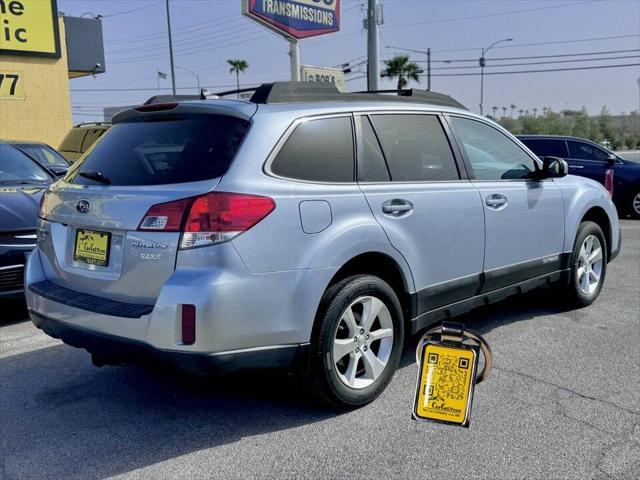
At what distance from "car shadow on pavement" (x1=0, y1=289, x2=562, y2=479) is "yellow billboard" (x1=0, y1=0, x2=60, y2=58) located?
16087 mm

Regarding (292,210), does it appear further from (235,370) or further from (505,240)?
(505,240)

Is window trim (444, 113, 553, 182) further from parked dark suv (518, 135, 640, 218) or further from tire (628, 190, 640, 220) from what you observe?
tire (628, 190, 640, 220)

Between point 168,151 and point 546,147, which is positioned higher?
point 168,151

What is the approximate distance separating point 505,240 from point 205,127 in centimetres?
238

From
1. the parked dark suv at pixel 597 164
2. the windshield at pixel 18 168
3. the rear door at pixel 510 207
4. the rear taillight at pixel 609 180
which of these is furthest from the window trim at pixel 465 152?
the parked dark suv at pixel 597 164

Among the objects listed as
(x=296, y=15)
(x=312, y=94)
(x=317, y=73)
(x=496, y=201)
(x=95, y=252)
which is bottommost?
(x=95, y=252)

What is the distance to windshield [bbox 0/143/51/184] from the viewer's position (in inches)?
254

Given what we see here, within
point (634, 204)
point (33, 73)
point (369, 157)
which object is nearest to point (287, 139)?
point (369, 157)

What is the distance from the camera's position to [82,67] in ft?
72.4

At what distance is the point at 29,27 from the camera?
60.0 ft

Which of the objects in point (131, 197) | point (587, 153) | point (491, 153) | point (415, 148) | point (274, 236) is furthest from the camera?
point (587, 153)

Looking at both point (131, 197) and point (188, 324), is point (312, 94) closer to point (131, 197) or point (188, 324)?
point (131, 197)

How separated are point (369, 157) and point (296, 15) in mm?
13261

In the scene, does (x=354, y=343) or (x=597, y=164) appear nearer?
(x=354, y=343)
